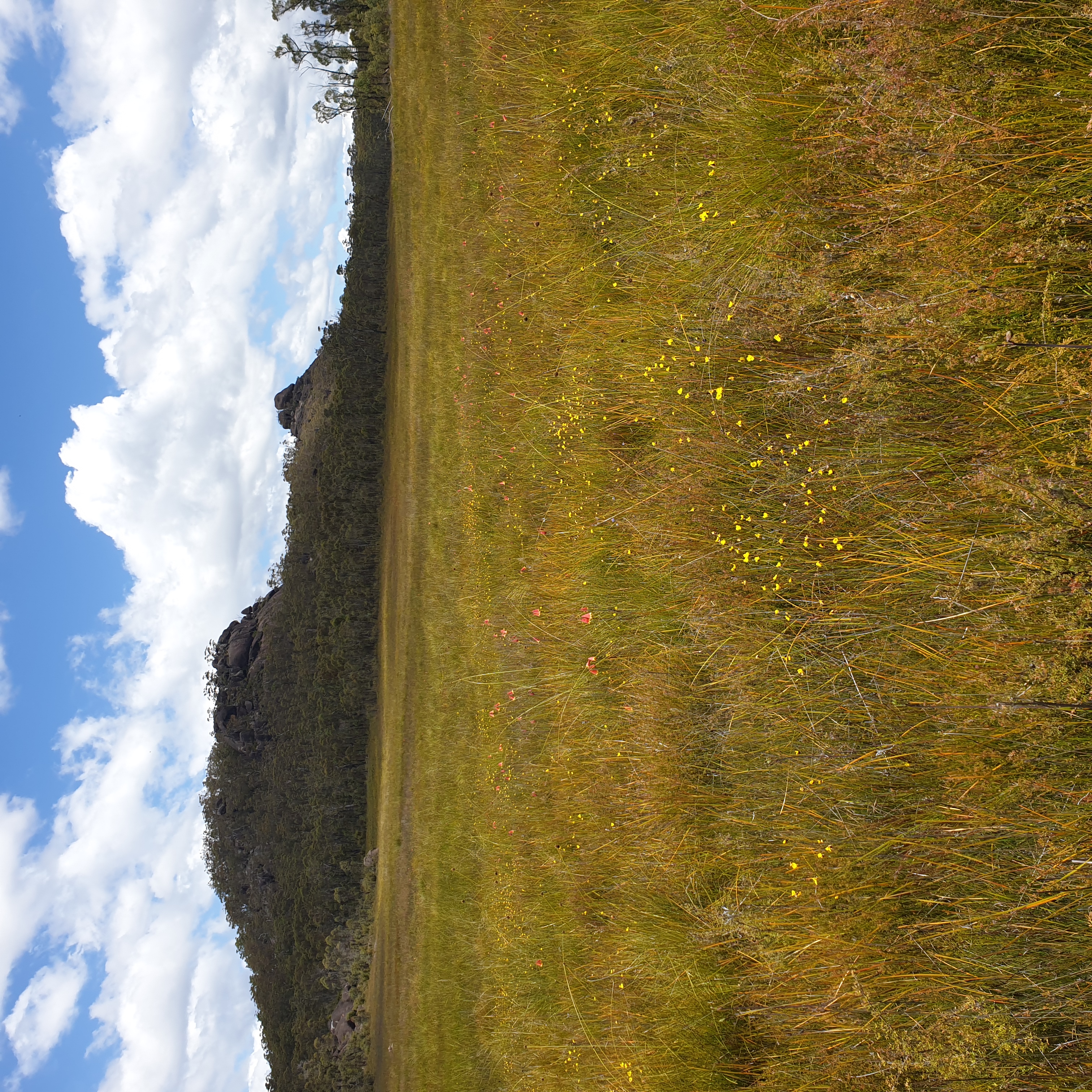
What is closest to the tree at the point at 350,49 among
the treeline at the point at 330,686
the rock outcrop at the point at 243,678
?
the treeline at the point at 330,686

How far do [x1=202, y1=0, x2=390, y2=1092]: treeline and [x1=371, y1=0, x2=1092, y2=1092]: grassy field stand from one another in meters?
4.74

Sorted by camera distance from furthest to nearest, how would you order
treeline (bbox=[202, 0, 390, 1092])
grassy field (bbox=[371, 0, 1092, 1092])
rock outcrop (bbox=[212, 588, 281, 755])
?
1. rock outcrop (bbox=[212, 588, 281, 755])
2. treeline (bbox=[202, 0, 390, 1092])
3. grassy field (bbox=[371, 0, 1092, 1092])

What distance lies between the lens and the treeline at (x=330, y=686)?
1350cm

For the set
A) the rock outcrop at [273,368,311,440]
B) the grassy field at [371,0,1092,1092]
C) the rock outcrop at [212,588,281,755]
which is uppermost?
the rock outcrop at [273,368,311,440]

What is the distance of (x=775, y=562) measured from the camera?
5.57 m

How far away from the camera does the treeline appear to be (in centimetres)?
1350

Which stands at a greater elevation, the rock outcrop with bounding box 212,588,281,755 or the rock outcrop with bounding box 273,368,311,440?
the rock outcrop with bounding box 273,368,311,440

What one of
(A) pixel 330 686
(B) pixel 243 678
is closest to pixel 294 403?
(B) pixel 243 678

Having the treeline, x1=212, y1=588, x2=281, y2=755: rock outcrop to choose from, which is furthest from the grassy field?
x1=212, y1=588, x2=281, y2=755: rock outcrop

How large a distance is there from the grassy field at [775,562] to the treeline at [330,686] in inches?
187

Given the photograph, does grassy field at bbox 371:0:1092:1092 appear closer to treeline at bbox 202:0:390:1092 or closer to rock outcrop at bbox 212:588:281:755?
treeline at bbox 202:0:390:1092

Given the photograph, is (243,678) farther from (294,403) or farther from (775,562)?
(775,562)

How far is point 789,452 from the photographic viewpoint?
17.9ft

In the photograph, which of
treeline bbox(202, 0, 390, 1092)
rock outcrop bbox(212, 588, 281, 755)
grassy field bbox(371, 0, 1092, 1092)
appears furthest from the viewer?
rock outcrop bbox(212, 588, 281, 755)
